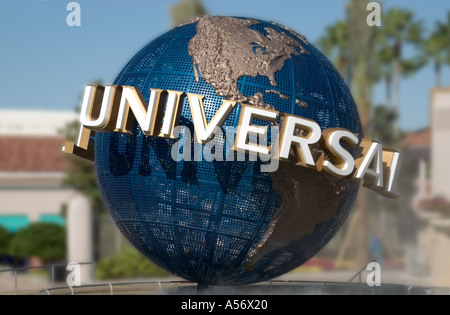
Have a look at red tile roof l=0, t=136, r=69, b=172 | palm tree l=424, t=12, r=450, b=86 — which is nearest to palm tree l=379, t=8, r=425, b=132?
palm tree l=424, t=12, r=450, b=86

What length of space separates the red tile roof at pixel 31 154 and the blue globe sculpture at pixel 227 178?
23809mm

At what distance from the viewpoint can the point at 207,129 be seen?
12.0 meters

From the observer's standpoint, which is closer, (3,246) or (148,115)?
(148,115)

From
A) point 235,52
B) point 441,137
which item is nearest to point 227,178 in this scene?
point 235,52

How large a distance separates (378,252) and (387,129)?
7.91 meters

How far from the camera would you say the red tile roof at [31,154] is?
36719 mm

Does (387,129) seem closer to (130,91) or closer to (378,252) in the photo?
(378,252)

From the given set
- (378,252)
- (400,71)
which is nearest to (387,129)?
(378,252)

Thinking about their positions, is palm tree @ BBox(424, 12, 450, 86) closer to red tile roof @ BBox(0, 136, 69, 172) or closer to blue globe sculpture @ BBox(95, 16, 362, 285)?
Answer: red tile roof @ BBox(0, 136, 69, 172)

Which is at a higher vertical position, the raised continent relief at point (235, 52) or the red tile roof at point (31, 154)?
the raised continent relief at point (235, 52)

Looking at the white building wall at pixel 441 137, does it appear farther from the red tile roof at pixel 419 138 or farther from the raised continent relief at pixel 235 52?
the raised continent relief at pixel 235 52

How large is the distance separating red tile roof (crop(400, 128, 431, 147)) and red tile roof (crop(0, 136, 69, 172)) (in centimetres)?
1931

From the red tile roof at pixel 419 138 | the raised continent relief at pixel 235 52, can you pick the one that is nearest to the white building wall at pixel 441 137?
the red tile roof at pixel 419 138

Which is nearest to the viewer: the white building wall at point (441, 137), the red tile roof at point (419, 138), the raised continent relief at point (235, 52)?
the raised continent relief at point (235, 52)
